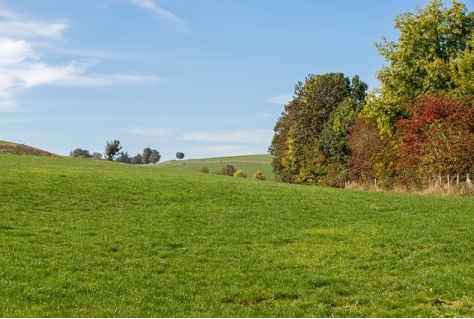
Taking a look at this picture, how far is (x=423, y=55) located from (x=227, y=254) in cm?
5338

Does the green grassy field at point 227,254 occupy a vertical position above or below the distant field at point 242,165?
below

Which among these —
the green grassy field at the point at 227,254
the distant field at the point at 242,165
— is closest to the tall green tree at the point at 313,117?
the distant field at the point at 242,165

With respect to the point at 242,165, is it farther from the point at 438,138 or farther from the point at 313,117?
the point at 438,138

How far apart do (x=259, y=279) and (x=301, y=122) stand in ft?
268

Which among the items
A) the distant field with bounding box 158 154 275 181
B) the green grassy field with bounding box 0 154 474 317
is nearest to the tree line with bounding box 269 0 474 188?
the green grassy field with bounding box 0 154 474 317

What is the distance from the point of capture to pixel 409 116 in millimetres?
62344

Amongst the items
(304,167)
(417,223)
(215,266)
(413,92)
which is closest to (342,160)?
(304,167)

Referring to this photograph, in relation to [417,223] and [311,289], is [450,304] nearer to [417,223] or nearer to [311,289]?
[311,289]

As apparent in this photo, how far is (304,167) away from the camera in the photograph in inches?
3674

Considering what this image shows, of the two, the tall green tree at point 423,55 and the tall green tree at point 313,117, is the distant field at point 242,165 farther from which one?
the tall green tree at point 423,55

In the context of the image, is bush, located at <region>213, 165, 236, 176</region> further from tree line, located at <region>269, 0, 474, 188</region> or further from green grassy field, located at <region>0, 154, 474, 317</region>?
green grassy field, located at <region>0, 154, 474, 317</region>

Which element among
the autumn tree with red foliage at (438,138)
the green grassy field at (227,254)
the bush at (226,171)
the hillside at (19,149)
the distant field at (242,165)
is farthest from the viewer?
the distant field at (242,165)

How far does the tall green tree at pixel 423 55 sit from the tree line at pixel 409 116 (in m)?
0.11

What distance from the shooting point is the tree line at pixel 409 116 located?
168 feet
